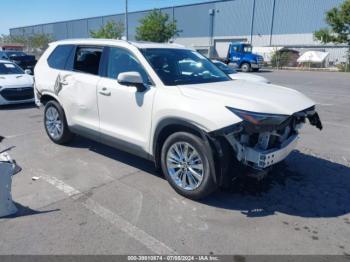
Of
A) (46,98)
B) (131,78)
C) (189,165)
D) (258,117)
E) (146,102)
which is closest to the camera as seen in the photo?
(258,117)

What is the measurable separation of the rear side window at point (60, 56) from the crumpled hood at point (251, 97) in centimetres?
259

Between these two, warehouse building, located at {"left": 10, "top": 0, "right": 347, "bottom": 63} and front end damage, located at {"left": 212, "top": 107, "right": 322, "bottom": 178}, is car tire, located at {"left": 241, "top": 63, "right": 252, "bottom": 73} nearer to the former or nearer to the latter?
warehouse building, located at {"left": 10, "top": 0, "right": 347, "bottom": 63}

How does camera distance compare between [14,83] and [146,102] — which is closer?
[146,102]

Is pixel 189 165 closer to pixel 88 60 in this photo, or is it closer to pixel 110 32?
pixel 88 60

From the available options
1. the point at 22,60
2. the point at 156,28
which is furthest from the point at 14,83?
the point at 156,28

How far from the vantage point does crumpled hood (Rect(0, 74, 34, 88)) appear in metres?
9.91

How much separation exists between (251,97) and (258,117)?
1.33ft

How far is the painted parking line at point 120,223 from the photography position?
10.3 ft

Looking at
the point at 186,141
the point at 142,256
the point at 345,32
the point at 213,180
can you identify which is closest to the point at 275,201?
the point at 213,180

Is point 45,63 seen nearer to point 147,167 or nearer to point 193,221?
point 147,167

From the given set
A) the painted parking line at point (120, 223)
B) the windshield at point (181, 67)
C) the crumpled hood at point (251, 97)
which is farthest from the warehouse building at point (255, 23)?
the painted parking line at point (120, 223)

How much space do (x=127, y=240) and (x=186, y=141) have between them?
1294 mm

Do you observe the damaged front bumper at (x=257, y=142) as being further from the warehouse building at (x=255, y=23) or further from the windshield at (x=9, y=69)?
the warehouse building at (x=255, y=23)

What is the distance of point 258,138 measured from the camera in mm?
3773
